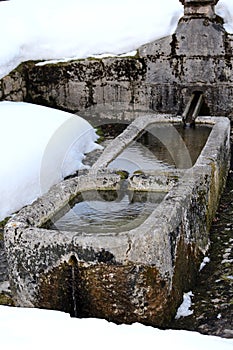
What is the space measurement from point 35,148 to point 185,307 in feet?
9.29

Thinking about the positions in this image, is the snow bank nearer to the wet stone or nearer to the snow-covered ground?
the snow-covered ground

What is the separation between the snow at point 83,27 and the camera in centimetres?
741

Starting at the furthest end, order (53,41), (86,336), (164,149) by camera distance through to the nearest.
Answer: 1. (53,41)
2. (164,149)
3. (86,336)

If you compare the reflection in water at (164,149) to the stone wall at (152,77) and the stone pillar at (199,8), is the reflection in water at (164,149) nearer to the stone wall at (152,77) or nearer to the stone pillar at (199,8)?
the stone wall at (152,77)

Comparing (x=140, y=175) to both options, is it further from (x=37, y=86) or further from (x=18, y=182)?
(x=37, y=86)

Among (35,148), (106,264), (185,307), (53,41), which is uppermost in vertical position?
(53,41)

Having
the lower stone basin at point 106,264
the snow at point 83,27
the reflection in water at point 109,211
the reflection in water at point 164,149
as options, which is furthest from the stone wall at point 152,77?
the lower stone basin at point 106,264

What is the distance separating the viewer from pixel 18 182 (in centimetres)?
546

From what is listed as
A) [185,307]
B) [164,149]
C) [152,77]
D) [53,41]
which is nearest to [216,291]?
[185,307]

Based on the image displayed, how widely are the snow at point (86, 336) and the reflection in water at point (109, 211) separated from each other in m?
1.45

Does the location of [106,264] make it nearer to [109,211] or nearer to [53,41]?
[109,211]

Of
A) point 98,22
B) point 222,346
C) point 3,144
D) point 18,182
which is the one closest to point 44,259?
point 222,346

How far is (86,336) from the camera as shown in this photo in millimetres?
2387

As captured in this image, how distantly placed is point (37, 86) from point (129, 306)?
5037 millimetres
